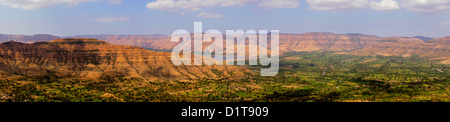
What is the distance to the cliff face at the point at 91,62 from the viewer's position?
156113 mm

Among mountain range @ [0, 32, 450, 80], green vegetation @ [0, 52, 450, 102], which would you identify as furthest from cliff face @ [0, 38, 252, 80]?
green vegetation @ [0, 52, 450, 102]

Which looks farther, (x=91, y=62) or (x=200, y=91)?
(x=91, y=62)

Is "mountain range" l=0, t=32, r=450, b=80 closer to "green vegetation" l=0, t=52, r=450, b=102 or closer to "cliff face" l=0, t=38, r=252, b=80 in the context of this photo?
"cliff face" l=0, t=38, r=252, b=80

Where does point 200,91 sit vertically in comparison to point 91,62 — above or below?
below

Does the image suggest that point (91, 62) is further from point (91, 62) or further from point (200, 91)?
point (200, 91)

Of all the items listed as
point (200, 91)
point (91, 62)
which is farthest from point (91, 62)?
point (200, 91)

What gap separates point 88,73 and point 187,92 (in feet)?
194

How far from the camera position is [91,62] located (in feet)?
567

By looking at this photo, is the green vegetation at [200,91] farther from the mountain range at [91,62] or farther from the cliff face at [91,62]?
the cliff face at [91,62]

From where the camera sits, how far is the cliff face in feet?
512
